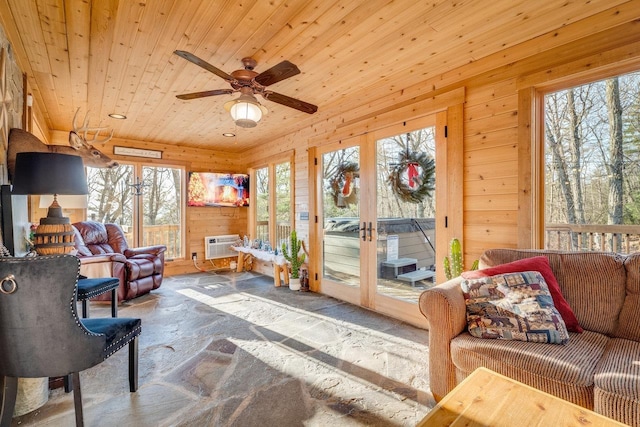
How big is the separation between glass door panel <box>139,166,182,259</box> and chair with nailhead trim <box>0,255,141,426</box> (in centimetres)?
470

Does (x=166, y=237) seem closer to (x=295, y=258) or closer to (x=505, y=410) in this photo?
(x=295, y=258)

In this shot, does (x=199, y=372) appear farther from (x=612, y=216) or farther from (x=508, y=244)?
(x=612, y=216)

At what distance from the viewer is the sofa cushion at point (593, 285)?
180 centimetres

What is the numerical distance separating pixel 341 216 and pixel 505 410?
317 cm

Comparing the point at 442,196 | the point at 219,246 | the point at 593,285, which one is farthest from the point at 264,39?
the point at 219,246

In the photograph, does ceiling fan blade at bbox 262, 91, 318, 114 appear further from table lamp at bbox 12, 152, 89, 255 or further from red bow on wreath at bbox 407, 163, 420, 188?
table lamp at bbox 12, 152, 89, 255

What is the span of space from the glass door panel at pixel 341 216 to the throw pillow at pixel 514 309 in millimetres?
2092

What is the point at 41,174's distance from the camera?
200 cm

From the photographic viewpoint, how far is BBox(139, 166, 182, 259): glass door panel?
589 cm

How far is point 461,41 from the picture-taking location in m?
2.43

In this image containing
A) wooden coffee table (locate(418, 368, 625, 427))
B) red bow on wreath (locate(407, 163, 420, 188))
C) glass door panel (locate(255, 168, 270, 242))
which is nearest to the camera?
wooden coffee table (locate(418, 368, 625, 427))

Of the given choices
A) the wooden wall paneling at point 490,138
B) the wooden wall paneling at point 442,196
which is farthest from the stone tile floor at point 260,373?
the wooden wall paneling at point 490,138

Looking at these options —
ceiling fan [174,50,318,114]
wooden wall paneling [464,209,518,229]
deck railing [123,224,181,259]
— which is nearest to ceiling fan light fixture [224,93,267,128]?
ceiling fan [174,50,318,114]

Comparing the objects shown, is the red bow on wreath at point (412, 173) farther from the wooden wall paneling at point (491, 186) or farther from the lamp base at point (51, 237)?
the lamp base at point (51, 237)
